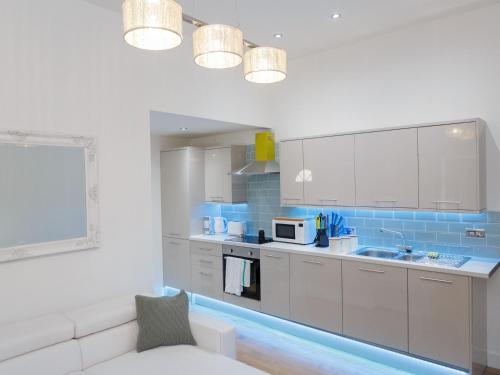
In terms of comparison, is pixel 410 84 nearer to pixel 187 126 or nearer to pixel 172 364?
pixel 187 126

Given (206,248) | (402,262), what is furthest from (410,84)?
(206,248)

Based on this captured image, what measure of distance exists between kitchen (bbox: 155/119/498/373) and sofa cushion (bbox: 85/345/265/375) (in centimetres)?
154

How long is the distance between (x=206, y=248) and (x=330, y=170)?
1945 mm

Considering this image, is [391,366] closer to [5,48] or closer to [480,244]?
[480,244]

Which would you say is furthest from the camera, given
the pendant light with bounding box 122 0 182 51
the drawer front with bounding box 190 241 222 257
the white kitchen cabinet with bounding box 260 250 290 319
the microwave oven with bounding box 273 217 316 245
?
the drawer front with bounding box 190 241 222 257

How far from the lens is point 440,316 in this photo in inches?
123

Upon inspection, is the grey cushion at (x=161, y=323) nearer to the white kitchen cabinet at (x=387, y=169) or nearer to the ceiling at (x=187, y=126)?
the ceiling at (x=187, y=126)

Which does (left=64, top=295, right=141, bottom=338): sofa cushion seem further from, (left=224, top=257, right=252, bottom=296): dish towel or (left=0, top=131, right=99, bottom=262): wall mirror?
(left=224, top=257, right=252, bottom=296): dish towel

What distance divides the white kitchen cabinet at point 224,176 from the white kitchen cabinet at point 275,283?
3.48ft

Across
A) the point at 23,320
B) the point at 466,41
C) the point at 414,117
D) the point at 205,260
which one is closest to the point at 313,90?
the point at 414,117

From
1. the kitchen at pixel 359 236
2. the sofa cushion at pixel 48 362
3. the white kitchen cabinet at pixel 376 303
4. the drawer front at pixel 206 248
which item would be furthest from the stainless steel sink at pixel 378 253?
the sofa cushion at pixel 48 362

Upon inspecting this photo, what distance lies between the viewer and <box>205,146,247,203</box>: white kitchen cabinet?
5.06 meters

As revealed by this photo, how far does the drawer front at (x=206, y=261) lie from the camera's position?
4819 mm

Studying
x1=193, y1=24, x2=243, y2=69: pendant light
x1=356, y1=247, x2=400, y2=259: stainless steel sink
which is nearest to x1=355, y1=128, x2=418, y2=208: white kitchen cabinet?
x1=356, y1=247, x2=400, y2=259: stainless steel sink
